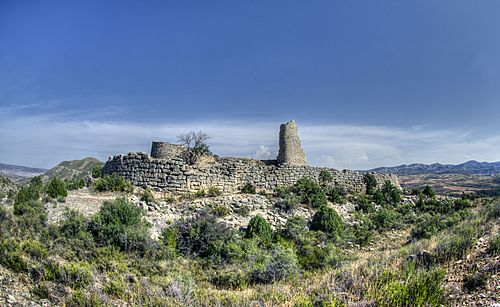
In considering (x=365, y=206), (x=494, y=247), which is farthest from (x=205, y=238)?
(x=365, y=206)

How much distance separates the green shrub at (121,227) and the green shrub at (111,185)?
421cm

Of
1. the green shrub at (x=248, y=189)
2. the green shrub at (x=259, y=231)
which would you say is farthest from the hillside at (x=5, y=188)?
the green shrub at (x=248, y=189)

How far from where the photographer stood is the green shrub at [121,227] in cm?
1105

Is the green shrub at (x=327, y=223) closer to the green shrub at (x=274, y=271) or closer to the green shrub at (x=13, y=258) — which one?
the green shrub at (x=274, y=271)

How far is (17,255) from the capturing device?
25.5 feet

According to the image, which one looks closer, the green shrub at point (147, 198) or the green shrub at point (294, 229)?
the green shrub at point (294, 229)

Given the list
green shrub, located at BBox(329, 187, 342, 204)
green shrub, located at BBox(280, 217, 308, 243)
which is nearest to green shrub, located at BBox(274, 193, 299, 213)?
green shrub, located at BBox(280, 217, 308, 243)

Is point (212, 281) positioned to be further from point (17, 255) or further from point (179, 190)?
point (179, 190)

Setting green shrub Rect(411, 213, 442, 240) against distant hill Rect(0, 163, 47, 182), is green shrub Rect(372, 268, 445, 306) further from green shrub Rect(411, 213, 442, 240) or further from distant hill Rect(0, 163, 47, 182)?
distant hill Rect(0, 163, 47, 182)

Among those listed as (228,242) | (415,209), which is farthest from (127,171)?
(415,209)

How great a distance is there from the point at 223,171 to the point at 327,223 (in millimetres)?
7330

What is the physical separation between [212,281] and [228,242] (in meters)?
3.07

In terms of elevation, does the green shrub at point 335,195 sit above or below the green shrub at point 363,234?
above

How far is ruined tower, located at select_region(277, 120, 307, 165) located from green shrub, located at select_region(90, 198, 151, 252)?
1393 centimetres
